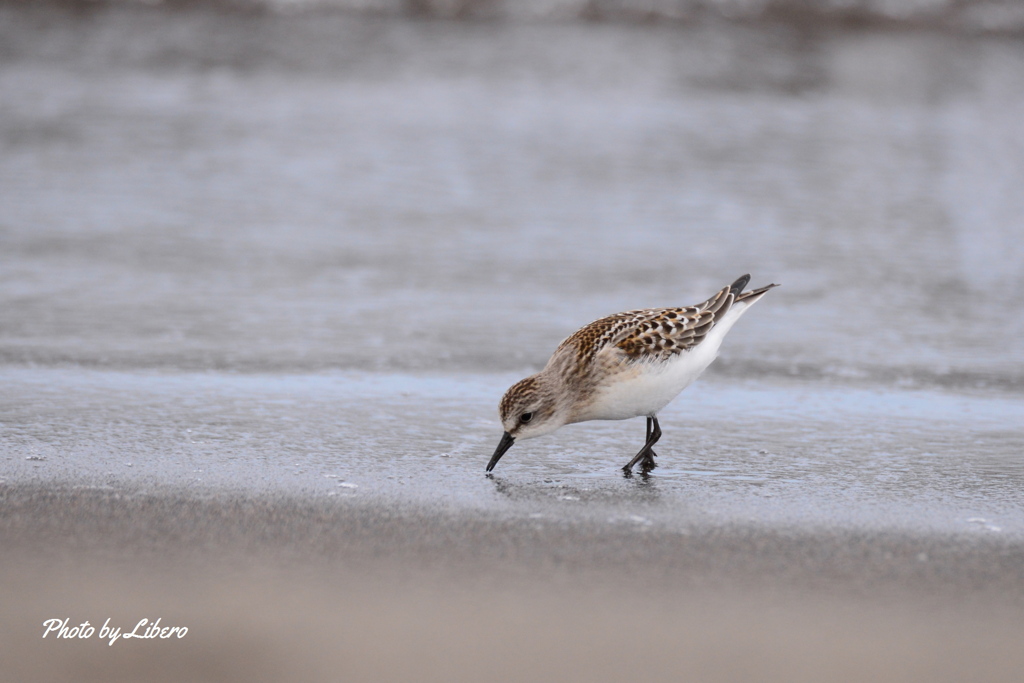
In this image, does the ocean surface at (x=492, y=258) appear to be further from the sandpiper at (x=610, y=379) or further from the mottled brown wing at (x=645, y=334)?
the mottled brown wing at (x=645, y=334)

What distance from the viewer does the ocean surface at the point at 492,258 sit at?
13.4 feet

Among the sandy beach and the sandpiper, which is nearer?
the sandy beach

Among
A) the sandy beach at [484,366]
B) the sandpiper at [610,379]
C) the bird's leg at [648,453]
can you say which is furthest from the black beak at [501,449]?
the bird's leg at [648,453]

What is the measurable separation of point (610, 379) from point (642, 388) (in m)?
0.12

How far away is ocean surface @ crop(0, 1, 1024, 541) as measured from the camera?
4070 millimetres

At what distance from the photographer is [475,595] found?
302 cm

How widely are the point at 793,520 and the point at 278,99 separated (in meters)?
8.11

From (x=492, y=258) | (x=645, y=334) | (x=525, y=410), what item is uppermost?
(x=492, y=258)

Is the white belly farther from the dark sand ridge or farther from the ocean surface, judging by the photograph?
the dark sand ridge

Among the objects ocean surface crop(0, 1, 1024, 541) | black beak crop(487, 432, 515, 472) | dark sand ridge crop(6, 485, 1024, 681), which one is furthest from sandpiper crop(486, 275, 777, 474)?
dark sand ridge crop(6, 485, 1024, 681)

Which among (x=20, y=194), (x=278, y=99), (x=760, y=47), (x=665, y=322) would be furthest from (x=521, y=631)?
(x=760, y=47)

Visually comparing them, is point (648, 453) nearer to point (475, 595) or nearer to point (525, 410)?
point (525, 410)

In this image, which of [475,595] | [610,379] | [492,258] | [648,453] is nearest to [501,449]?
[610,379]

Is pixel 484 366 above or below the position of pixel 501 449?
above
